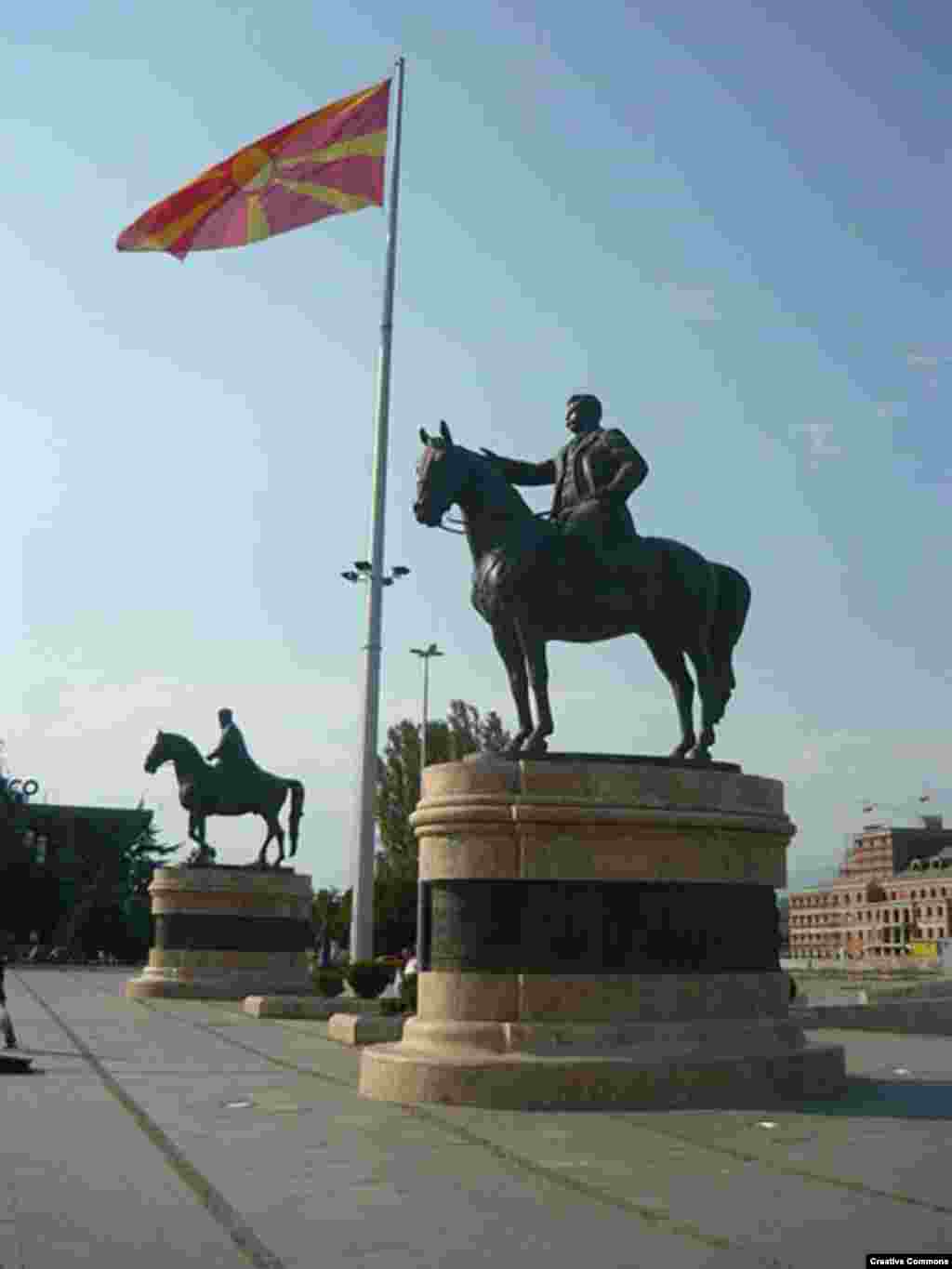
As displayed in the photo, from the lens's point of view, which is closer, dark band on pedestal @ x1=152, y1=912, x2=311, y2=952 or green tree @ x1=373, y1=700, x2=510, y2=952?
dark band on pedestal @ x1=152, y1=912, x2=311, y2=952

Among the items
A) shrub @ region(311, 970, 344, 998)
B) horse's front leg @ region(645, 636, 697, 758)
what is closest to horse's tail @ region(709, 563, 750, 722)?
horse's front leg @ region(645, 636, 697, 758)

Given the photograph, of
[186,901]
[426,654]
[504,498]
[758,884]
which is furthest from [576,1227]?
[426,654]

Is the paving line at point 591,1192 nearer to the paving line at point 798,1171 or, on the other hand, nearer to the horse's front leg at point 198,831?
the paving line at point 798,1171

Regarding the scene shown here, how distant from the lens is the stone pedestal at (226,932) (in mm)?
27297

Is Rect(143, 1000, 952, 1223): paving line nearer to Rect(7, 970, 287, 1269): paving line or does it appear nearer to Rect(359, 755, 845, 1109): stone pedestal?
Rect(359, 755, 845, 1109): stone pedestal

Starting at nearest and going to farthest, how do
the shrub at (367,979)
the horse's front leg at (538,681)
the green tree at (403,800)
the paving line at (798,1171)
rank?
the paving line at (798,1171) < the horse's front leg at (538,681) < the shrub at (367,979) < the green tree at (403,800)

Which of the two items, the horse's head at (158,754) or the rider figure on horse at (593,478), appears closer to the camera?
the rider figure on horse at (593,478)

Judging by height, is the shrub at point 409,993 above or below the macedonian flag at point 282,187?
below

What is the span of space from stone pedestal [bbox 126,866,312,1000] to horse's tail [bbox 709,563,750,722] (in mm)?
16764

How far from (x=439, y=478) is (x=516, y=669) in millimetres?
1701

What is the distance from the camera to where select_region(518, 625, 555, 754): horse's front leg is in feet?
37.1

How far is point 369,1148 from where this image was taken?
310 inches

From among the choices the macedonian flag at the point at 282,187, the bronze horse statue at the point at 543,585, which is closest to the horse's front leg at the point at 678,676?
the bronze horse statue at the point at 543,585

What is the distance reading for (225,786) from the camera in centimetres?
2812
